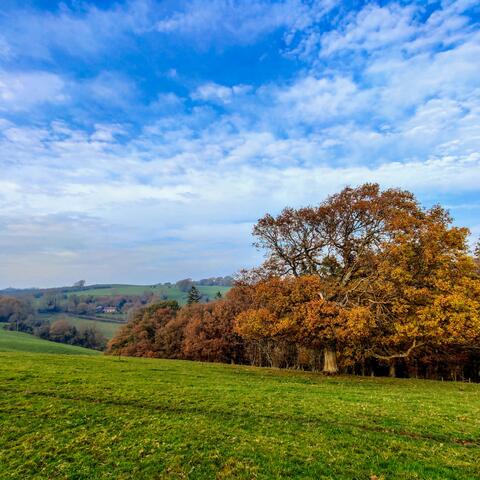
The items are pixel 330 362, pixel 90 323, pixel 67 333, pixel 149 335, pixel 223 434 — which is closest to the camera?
pixel 223 434

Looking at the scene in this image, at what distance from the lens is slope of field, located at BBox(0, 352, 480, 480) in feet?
31.8

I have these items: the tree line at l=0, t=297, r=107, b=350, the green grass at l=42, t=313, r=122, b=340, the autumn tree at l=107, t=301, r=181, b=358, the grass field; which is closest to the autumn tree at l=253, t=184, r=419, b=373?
the grass field

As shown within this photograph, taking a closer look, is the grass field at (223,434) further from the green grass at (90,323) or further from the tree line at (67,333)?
the green grass at (90,323)

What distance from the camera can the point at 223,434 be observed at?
12.0 metres

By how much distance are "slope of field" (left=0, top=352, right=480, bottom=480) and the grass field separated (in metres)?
0.04

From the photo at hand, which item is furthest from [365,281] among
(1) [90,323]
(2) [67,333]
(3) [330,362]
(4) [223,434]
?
(1) [90,323]

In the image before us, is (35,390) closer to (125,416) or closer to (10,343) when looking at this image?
(125,416)

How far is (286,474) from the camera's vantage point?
9344 mm

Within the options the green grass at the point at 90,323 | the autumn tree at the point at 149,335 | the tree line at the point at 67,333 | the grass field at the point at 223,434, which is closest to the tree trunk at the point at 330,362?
the grass field at the point at 223,434

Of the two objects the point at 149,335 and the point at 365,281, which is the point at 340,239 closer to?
the point at 365,281

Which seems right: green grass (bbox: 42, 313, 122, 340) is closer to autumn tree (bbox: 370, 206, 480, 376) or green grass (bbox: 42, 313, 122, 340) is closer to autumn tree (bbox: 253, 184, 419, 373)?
autumn tree (bbox: 253, 184, 419, 373)

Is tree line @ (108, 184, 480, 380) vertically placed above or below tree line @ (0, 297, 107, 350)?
above

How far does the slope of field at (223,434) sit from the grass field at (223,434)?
0.12ft

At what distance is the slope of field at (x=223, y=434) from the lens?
970cm
